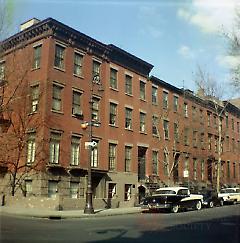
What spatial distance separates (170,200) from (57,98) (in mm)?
12041

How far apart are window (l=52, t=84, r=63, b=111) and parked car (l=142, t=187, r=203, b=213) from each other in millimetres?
10182

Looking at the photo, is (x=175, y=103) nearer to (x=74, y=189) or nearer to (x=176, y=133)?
(x=176, y=133)

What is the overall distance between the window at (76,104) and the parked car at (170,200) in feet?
31.6

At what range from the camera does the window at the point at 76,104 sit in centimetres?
3397

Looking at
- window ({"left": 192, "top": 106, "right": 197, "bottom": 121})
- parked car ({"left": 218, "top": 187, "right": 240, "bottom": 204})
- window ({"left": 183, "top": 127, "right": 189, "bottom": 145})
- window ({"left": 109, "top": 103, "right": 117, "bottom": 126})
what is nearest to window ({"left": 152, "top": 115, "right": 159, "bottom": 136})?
window ({"left": 183, "top": 127, "right": 189, "bottom": 145})

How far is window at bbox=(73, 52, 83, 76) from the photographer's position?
114 feet

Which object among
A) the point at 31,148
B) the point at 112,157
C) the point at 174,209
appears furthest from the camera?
the point at 112,157

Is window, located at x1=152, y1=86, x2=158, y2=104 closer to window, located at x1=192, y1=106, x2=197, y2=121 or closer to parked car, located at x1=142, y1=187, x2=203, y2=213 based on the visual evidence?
window, located at x1=192, y1=106, x2=197, y2=121

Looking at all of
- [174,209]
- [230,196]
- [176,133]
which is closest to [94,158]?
[174,209]

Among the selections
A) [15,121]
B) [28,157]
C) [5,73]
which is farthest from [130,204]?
[5,73]

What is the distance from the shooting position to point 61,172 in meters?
31.5

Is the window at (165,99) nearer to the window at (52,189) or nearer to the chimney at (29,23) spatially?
the chimney at (29,23)

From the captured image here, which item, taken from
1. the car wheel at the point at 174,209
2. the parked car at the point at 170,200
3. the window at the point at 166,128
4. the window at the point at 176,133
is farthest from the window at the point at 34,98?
the window at the point at 176,133

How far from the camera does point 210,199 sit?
3488 centimetres
